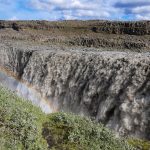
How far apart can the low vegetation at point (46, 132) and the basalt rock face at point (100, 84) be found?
19.3 meters

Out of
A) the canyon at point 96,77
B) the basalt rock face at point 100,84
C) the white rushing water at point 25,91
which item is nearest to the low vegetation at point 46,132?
the canyon at point 96,77

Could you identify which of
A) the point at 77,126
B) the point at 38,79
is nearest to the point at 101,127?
the point at 77,126

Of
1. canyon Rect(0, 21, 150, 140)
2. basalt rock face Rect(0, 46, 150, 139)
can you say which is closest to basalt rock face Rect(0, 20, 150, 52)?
canyon Rect(0, 21, 150, 140)

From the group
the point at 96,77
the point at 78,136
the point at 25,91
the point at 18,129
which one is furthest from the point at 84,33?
the point at 18,129

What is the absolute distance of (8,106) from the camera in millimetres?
12008

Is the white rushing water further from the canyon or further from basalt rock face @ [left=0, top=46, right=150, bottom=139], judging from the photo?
basalt rock face @ [left=0, top=46, right=150, bottom=139]

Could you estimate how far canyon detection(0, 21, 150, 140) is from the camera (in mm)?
33656

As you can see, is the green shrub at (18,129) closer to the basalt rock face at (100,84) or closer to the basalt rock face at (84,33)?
the basalt rock face at (100,84)

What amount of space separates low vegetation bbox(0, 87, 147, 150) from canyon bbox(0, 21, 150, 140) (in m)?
18.3

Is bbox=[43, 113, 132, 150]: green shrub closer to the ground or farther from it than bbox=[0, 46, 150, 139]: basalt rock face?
farther from it

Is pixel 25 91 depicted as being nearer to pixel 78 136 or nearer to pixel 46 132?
pixel 46 132

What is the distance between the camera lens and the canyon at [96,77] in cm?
3366

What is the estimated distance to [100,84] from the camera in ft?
128

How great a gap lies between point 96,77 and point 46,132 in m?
28.0
